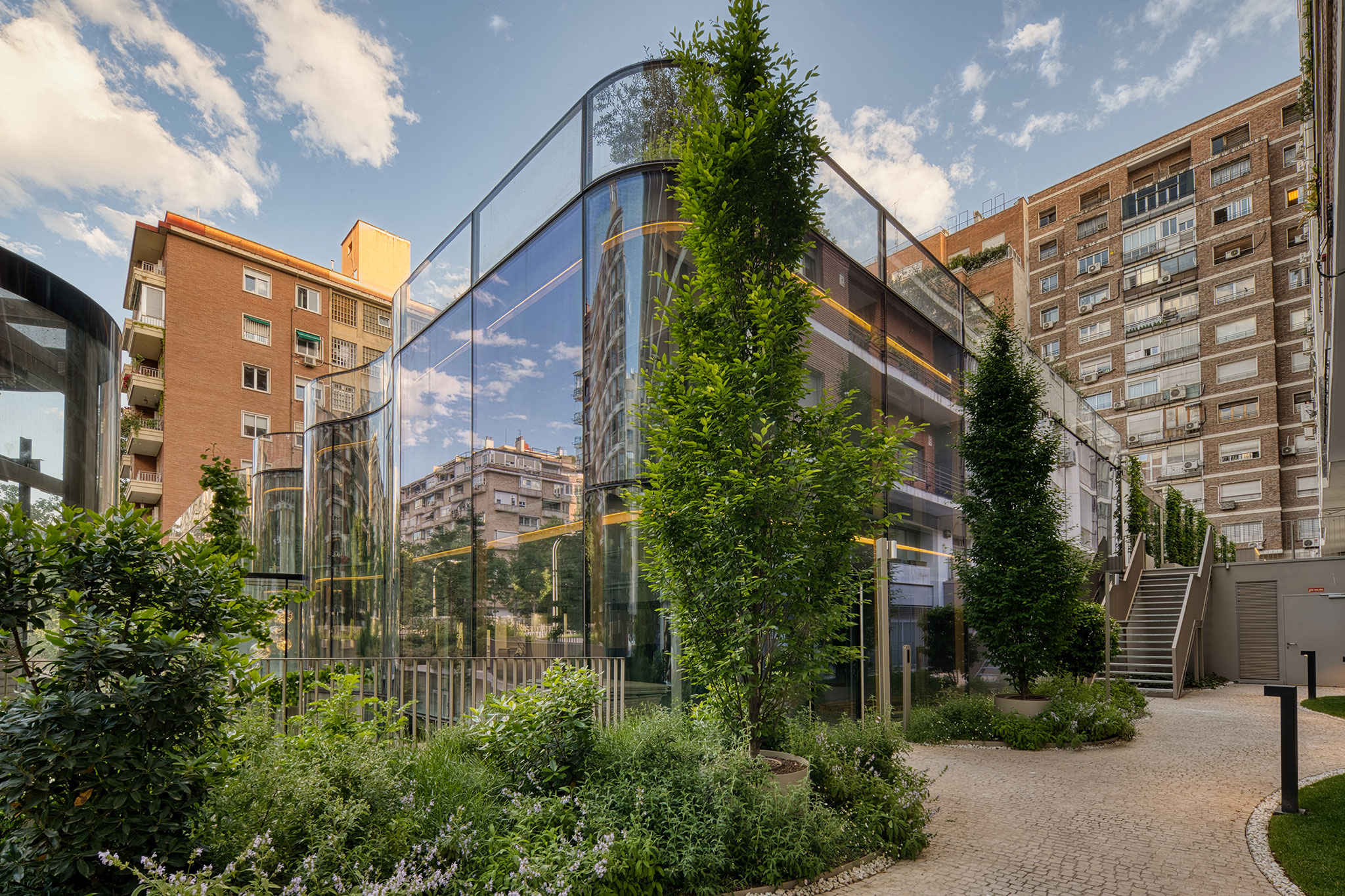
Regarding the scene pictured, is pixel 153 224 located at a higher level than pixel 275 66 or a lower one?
higher

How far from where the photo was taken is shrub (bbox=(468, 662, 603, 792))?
5598mm

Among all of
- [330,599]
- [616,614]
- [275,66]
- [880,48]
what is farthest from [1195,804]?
[275,66]

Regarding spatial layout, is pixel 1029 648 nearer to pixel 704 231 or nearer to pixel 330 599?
pixel 704 231

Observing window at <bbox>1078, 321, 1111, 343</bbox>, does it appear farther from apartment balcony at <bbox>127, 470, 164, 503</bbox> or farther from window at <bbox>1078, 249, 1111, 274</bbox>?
apartment balcony at <bbox>127, 470, 164, 503</bbox>

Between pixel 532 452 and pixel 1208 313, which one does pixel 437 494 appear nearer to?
pixel 532 452

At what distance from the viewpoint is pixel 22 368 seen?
4.21 metres

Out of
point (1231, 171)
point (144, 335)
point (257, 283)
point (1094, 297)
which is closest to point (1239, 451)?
point (1094, 297)

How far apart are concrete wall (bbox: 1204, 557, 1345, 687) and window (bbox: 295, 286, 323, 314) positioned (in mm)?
38978

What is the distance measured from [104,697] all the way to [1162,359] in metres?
51.5

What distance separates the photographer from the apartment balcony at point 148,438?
28.7 meters

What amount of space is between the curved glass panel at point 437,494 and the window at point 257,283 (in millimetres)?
23538

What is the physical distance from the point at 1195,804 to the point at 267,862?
869 cm

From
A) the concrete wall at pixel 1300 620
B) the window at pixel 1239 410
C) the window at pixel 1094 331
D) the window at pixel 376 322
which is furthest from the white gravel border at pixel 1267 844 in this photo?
the window at pixel 1094 331

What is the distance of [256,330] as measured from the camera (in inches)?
1294
